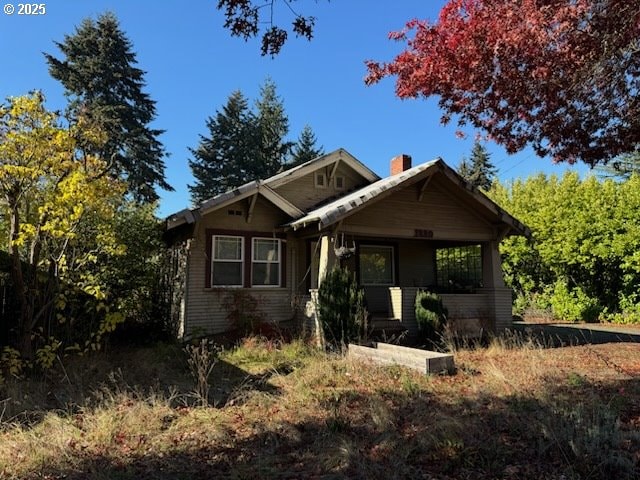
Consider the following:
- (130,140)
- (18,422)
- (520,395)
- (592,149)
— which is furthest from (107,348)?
(130,140)

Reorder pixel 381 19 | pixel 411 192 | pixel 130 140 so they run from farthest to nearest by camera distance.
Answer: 1. pixel 130 140
2. pixel 411 192
3. pixel 381 19

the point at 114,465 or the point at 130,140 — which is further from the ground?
the point at 130,140

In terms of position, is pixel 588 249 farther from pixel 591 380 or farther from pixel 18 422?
pixel 18 422

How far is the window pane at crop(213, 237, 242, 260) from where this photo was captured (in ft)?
42.5

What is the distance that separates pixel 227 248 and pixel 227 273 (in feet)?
2.24

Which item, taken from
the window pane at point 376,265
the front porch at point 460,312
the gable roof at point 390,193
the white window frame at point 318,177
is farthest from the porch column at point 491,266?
the white window frame at point 318,177

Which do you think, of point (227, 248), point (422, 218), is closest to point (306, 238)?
point (227, 248)

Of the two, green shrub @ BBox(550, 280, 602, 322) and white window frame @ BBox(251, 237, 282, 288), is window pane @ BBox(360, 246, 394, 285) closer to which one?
white window frame @ BBox(251, 237, 282, 288)

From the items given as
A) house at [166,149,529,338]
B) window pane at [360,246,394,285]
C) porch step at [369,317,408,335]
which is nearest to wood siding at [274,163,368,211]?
house at [166,149,529,338]

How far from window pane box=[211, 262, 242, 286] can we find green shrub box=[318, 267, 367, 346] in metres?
2.85

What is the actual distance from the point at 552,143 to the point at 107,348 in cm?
978

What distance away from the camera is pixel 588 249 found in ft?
58.0

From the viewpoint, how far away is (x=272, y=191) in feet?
42.8

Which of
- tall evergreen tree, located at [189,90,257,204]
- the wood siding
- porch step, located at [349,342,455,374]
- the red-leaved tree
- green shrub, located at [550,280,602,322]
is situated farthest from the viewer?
tall evergreen tree, located at [189,90,257,204]
